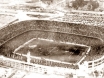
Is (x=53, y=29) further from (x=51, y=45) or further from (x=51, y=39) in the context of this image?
(x=51, y=45)

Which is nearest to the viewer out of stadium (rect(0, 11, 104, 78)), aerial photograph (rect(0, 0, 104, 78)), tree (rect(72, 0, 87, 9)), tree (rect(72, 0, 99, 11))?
aerial photograph (rect(0, 0, 104, 78))

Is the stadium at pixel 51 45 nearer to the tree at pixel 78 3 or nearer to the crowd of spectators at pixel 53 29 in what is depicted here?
the crowd of spectators at pixel 53 29

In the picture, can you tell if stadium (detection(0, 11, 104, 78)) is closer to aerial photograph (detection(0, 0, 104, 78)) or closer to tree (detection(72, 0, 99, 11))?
aerial photograph (detection(0, 0, 104, 78))

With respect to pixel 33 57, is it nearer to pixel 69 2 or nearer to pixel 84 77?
pixel 84 77

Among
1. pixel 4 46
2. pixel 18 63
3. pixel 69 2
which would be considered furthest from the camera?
pixel 69 2

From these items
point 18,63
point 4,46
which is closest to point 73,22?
point 4,46

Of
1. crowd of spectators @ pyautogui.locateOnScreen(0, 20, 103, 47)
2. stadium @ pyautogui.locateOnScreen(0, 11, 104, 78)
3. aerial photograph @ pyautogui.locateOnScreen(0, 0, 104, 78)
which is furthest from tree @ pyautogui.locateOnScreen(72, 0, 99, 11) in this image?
crowd of spectators @ pyautogui.locateOnScreen(0, 20, 103, 47)

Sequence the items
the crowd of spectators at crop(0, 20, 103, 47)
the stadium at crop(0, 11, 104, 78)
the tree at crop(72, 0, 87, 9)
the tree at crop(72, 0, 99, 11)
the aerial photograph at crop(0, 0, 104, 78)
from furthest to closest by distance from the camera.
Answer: the tree at crop(72, 0, 87, 9) < the tree at crop(72, 0, 99, 11) < the crowd of spectators at crop(0, 20, 103, 47) < the stadium at crop(0, 11, 104, 78) < the aerial photograph at crop(0, 0, 104, 78)
